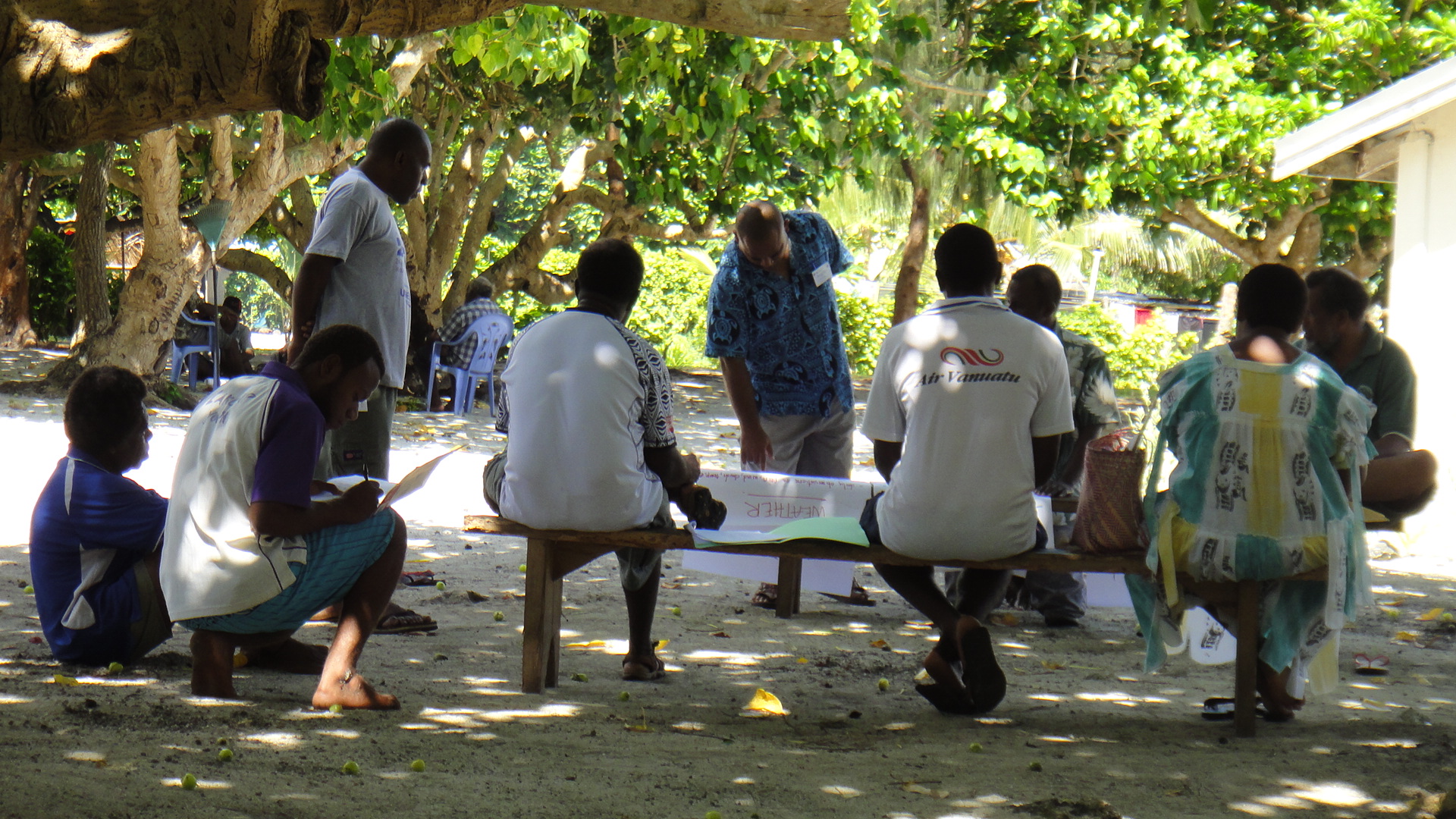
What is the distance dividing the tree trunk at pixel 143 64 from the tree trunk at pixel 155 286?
10.5 meters

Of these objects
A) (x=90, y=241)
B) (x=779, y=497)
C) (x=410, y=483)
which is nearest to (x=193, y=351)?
(x=90, y=241)

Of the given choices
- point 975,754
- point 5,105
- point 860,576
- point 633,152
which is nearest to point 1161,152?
point 633,152

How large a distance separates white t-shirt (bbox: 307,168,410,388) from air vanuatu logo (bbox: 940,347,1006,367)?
2.10 meters

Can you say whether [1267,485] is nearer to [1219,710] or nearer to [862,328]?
[1219,710]

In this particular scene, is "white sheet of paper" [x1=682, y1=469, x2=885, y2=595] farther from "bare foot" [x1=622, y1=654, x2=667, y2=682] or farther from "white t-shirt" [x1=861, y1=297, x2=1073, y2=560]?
"white t-shirt" [x1=861, y1=297, x2=1073, y2=560]

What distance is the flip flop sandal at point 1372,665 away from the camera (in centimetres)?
498

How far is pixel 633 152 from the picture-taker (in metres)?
9.30

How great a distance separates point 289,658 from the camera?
4500 millimetres

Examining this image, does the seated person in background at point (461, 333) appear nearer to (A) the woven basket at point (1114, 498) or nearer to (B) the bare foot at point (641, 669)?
(B) the bare foot at point (641, 669)

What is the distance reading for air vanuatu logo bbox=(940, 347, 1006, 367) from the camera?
407 cm

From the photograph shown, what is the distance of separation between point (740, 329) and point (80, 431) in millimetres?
2715

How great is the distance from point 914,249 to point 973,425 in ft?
57.7

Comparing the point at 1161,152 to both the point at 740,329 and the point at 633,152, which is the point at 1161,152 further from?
the point at 740,329

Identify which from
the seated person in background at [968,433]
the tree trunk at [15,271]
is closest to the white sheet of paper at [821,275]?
the seated person in background at [968,433]
